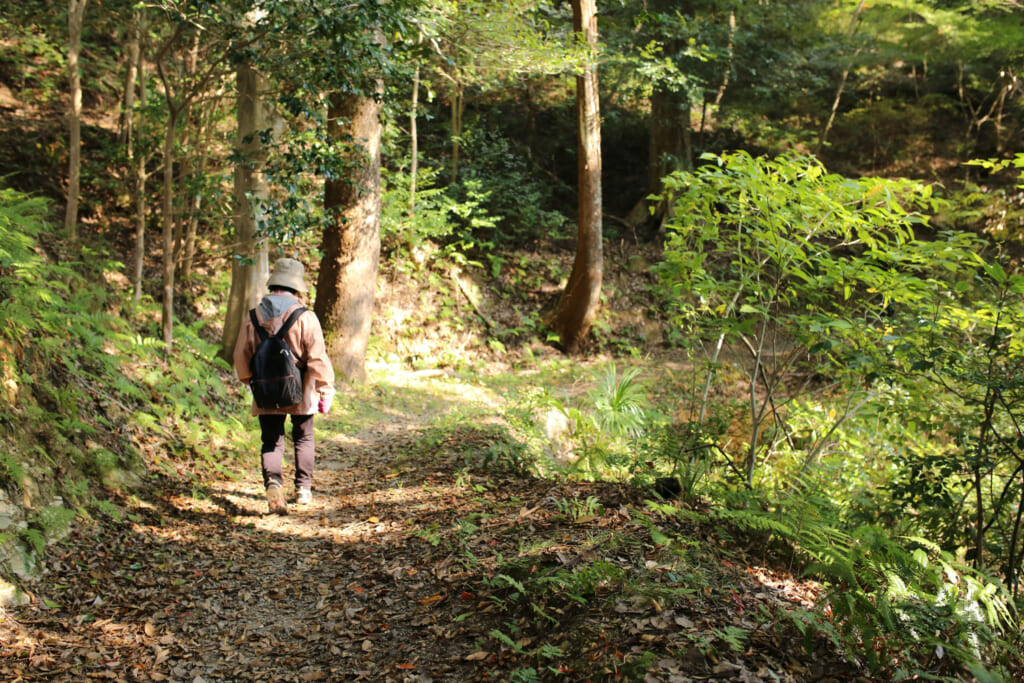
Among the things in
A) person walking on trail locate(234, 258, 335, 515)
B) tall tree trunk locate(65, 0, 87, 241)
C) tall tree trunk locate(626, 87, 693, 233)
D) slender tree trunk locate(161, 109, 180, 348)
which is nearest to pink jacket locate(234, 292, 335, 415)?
person walking on trail locate(234, 258, 335, 515)

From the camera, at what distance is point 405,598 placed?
384 centimetres

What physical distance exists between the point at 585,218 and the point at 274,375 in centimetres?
902

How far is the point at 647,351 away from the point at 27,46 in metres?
13.5

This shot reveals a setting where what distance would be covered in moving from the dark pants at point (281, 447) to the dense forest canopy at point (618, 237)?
116 centimetres

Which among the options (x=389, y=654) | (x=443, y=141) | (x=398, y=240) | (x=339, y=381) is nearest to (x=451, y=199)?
(x=398, y=240)

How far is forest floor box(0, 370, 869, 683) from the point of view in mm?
2938

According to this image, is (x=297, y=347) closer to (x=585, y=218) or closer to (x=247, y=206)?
(x=247, y=206)

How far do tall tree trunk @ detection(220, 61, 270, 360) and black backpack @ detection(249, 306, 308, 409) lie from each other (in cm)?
295

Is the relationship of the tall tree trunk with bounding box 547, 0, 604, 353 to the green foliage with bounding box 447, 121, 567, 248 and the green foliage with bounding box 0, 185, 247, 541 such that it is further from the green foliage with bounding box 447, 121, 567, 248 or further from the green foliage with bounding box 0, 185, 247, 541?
the green foliage with bounding box 0, 185, 247, 541

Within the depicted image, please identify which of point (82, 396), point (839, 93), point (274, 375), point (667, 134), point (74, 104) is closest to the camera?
point (274, 375)

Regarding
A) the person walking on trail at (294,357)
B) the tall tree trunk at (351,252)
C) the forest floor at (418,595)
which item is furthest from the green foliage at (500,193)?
the forest floor at (418,595)

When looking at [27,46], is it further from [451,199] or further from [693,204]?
[693,204]

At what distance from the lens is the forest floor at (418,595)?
2938 millimetres

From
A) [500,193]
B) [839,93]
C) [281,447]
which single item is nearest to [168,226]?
[281,447]
